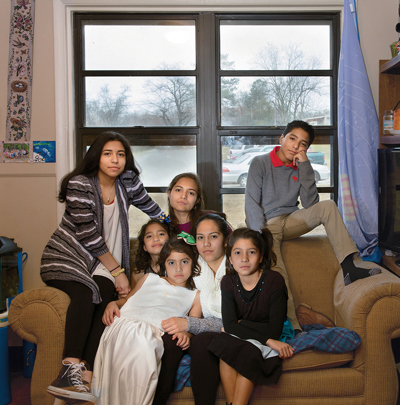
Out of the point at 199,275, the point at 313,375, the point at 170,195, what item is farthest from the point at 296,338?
the point at 170,195

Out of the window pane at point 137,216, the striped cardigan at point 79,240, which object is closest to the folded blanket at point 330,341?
the striped cardigan at point 79,240

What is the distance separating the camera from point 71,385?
1.61 m

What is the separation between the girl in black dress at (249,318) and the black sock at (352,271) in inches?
16.5

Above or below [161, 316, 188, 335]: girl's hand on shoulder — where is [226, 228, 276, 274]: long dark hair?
above

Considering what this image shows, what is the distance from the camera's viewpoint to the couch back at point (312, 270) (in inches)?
87.4

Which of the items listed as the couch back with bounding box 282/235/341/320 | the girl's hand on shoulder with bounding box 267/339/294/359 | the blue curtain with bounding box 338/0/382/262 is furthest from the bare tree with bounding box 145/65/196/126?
the girl's hand on shoulder with bounding box 267/339/294/359

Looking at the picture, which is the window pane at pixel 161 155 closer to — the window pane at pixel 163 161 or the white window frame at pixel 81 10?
the window pane at pixel 163 161

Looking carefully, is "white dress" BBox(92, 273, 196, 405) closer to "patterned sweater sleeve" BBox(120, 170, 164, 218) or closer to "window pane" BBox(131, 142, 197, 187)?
"patterned sweater sleeve" BBox(120, 170, 164, 218)

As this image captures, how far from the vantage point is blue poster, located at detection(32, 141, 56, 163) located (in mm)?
2600

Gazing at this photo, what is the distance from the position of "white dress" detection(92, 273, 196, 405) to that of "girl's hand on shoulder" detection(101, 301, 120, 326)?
3cm

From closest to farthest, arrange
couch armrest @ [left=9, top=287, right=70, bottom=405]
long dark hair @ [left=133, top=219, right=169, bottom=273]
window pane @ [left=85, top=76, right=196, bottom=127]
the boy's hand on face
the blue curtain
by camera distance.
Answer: couch armrest @ [left=9, top=287, right=70, bottom=405], long dark hair @ [left=133, top=219, right=169, bottom=273], the boy's hand on face, the blue curtain, window pane @ [left=85, top=76, right=196, bottom=127]

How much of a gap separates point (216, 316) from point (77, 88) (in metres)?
1.71

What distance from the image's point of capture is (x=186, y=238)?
1991 mm

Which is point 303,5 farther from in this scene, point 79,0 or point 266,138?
point 79,0
